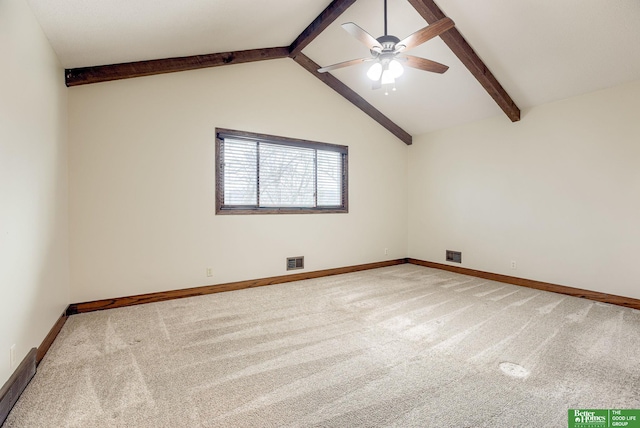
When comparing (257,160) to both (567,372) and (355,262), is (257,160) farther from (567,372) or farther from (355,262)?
(567,372)

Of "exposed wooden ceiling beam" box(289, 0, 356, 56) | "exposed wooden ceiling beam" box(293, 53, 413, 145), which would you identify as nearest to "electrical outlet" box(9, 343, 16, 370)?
"exposed wooden ceiling beam" box(289, 0, 356, 56)

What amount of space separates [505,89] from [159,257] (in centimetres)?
519

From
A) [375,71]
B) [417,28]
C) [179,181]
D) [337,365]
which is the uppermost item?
[417,28]

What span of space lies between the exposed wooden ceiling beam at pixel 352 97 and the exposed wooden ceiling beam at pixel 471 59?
1.95m

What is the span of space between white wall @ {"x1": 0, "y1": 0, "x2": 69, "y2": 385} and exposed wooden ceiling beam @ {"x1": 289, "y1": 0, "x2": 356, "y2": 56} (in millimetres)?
2732

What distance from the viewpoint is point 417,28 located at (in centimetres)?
356

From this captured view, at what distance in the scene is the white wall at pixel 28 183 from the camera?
178 centimetres

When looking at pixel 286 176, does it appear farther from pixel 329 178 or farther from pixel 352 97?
pixel 352 97

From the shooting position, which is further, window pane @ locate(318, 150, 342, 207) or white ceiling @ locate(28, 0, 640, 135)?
window pane @ locate(318, 150, 342, 207)

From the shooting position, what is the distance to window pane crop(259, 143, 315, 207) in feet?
14.6

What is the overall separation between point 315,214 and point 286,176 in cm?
80

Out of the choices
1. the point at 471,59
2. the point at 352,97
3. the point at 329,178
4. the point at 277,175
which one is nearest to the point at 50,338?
the point at 277,175

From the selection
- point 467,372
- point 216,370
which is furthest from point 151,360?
point 467,372

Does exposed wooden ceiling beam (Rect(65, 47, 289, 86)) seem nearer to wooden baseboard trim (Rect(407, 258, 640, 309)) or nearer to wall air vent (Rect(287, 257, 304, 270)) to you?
wall air vent (Rect(287, 257, 304, 270))
